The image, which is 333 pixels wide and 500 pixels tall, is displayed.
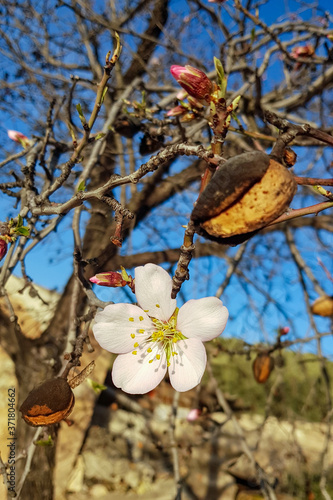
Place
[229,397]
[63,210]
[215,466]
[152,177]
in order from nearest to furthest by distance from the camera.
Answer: [63,210] < [152,177] < [215,466] < [229,397]

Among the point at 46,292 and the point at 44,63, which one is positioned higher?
the point at 44,63

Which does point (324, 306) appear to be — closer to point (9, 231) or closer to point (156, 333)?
point (156, 333)

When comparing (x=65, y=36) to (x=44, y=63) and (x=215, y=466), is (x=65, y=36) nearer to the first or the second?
(x=44, y=63)

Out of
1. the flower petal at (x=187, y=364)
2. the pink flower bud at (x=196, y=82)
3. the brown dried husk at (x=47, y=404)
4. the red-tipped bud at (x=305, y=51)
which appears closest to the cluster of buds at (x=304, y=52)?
the red-tipped bud at (x=305, y=51)

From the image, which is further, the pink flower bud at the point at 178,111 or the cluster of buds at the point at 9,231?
the pink flower bud at the point at 178,111

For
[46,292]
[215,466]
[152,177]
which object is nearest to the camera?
[152,177]

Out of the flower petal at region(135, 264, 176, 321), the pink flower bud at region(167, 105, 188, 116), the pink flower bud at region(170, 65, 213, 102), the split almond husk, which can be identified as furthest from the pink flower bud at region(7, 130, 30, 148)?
the split almond husk

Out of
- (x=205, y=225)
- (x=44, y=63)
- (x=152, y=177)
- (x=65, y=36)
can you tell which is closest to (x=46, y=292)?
(x=152, y=177)

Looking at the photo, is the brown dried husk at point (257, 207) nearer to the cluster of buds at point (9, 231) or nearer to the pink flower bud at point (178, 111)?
the cluster of buds at point (9, 231)
